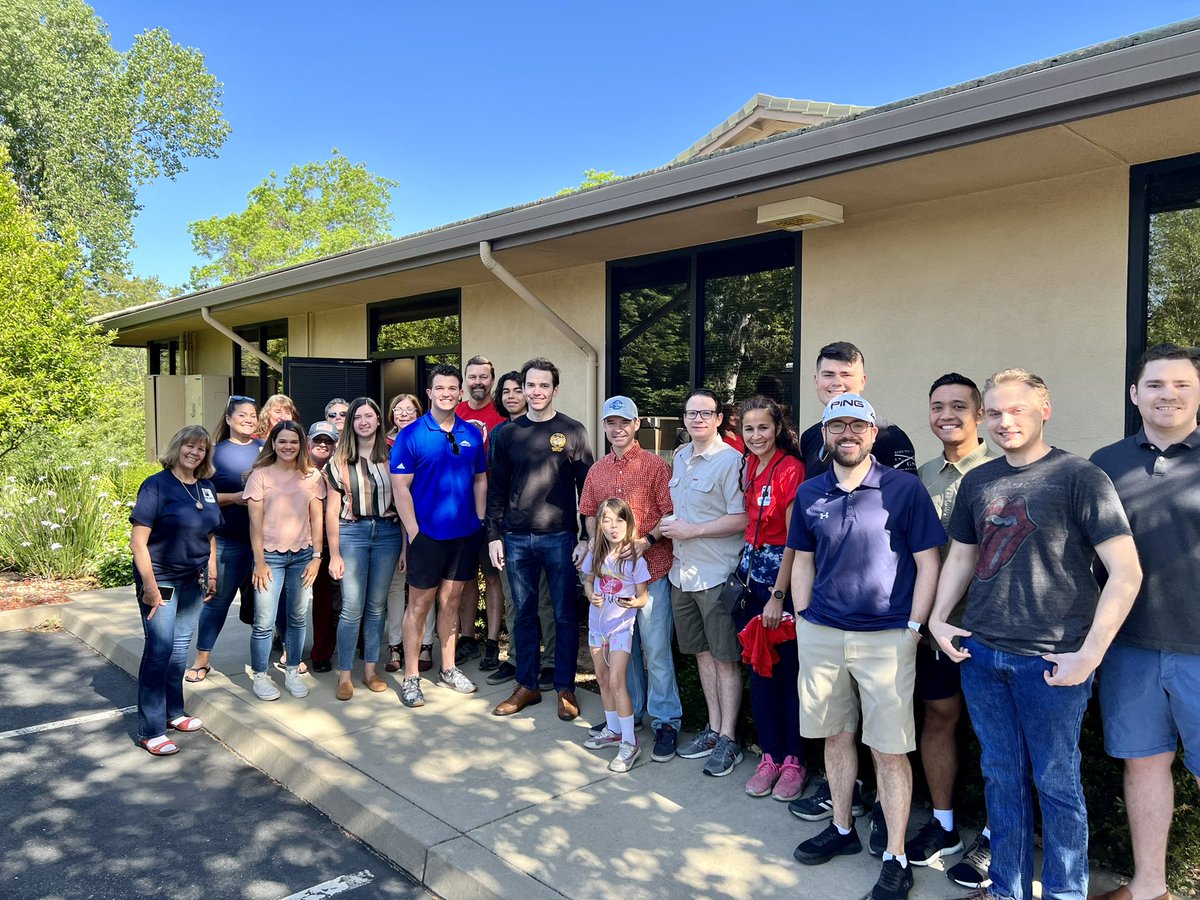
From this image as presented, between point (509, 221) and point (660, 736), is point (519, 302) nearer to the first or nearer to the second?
point (509, 221)

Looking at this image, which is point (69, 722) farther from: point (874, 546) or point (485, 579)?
point (874, 546)

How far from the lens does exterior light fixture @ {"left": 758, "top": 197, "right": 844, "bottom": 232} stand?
4973 millimetres

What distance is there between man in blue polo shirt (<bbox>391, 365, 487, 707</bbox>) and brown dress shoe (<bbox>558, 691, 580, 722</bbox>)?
85 centimetres

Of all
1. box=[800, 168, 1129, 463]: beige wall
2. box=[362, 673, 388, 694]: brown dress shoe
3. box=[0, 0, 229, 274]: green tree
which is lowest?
box=[362, 673, 388, 694]: brown dress shoe

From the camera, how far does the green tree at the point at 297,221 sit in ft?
140

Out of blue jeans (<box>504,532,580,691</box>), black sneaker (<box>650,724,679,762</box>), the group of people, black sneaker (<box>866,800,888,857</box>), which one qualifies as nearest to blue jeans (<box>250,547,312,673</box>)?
the group of people

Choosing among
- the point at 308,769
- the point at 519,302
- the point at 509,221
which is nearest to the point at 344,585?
the point at 308,769

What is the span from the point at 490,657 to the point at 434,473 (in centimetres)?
139

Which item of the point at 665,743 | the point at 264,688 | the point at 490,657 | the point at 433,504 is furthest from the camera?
the point at 490,657

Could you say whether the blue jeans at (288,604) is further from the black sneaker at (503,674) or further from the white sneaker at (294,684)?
the black sneaker at (503,674)

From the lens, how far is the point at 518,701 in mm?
4727

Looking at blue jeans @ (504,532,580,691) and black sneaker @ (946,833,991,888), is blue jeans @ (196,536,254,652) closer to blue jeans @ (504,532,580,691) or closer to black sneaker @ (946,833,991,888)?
blue jeans @ (504,532,580,691)

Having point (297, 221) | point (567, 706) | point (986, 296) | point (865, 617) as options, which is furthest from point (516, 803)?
point (297, 221)

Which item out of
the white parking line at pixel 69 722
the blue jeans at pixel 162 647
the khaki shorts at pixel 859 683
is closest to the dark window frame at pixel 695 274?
the khaki shorts at pixel 859 683
